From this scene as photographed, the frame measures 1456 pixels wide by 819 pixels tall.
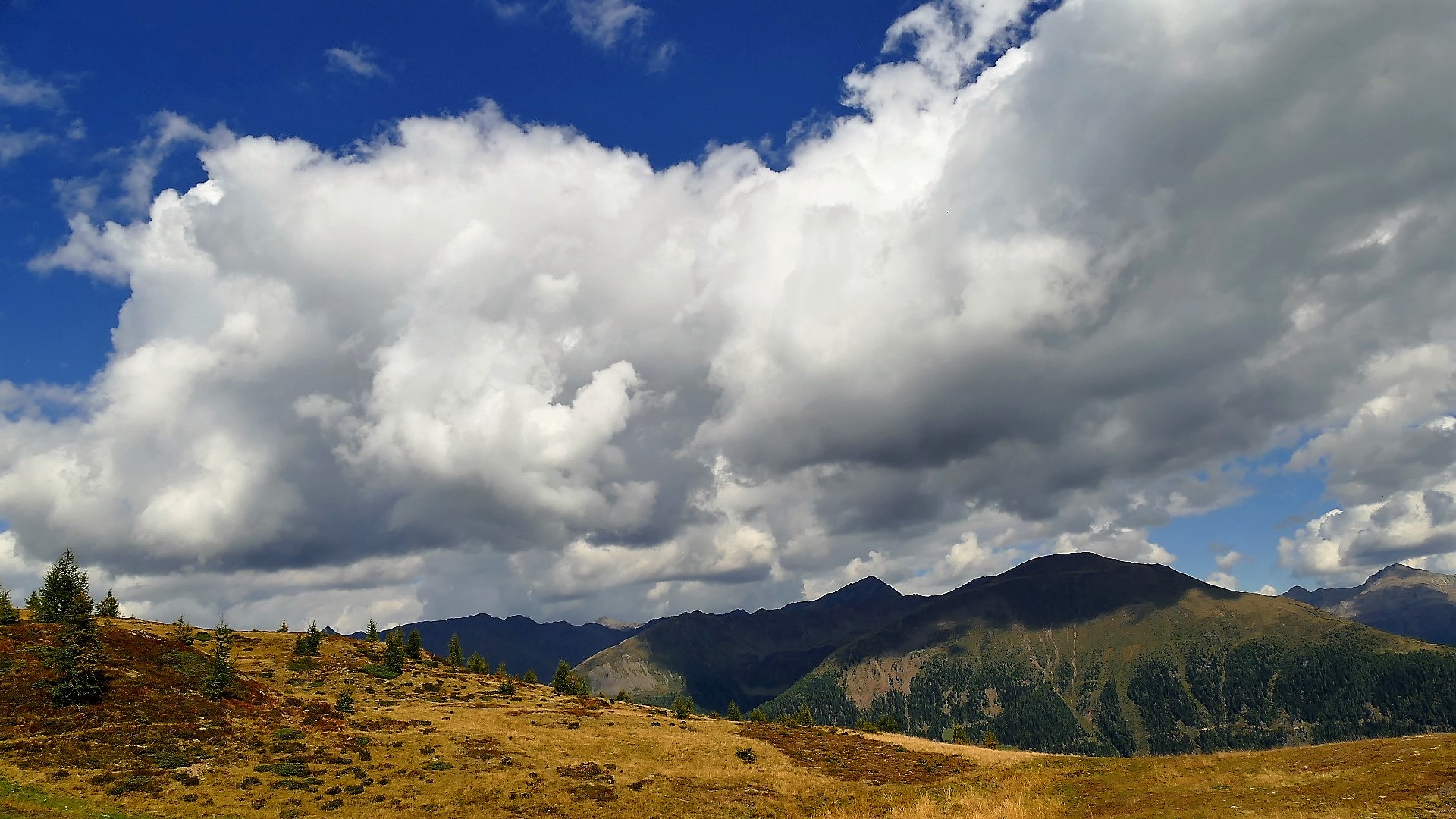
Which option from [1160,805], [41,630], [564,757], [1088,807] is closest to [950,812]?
[1088,807]

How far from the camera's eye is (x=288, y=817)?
126 feet

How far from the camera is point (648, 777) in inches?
2128

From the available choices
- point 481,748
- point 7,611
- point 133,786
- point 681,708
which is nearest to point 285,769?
point 133,786

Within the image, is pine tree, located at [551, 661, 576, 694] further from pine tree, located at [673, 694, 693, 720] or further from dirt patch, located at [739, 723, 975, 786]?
dirt patch, located at [739, 723, 975, 786]

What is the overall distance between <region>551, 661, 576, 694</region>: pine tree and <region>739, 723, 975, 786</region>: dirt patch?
41.7m

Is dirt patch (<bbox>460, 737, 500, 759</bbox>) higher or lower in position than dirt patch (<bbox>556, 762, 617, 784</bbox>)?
higher

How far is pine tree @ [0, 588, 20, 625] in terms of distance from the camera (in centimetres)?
6869

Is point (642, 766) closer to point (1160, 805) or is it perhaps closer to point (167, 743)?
point (167, 743)

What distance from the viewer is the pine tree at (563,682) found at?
116 m

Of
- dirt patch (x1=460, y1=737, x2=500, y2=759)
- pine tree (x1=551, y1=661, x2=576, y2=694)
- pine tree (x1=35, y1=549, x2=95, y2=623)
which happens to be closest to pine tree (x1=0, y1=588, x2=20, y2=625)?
pine tree (x1=35, y1=549, x2=95, y2=623)

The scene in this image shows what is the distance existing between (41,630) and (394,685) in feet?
112

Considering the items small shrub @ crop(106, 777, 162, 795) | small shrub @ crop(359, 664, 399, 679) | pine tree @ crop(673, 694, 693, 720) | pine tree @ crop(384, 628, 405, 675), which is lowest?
pine tree @ crop(673, 694, 693, 720)

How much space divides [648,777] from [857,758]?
25.9 metres

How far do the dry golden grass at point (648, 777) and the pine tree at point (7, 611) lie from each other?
2293cm
